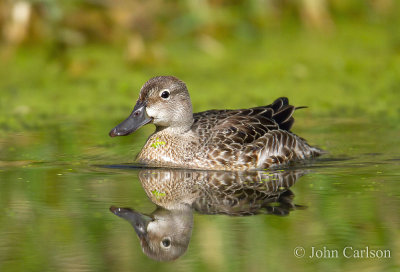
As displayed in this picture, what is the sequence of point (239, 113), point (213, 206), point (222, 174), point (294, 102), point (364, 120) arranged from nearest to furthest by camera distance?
point (213, 206) < point (222, 174) < point (239, 113) < point (364, 120) < point (294, 102)

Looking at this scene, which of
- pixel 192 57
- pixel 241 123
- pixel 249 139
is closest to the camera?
pixel 249 139

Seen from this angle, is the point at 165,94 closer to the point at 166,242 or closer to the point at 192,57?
the point at 166,242

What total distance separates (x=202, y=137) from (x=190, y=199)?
183 cm

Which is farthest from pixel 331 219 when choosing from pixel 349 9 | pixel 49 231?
pixel 349 9

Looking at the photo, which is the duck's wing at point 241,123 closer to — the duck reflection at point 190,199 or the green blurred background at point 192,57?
the duck reflection at point 190,199

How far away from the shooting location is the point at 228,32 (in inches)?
595

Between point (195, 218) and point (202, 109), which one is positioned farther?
point (202, 109)

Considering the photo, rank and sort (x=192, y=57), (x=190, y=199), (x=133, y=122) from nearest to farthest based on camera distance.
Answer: (x=190, y=199)
(x=133, y=122)
(x=192, y=57)

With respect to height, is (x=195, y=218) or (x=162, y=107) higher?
(x=162, y=107)

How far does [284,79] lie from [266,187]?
530 cm

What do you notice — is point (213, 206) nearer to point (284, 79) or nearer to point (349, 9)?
point (284, 79)

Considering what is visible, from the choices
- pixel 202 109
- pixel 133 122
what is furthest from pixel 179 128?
pixel 202 109

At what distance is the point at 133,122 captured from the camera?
8.95m

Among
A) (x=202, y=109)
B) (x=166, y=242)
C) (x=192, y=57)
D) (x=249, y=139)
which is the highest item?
(x=192, y=57)
